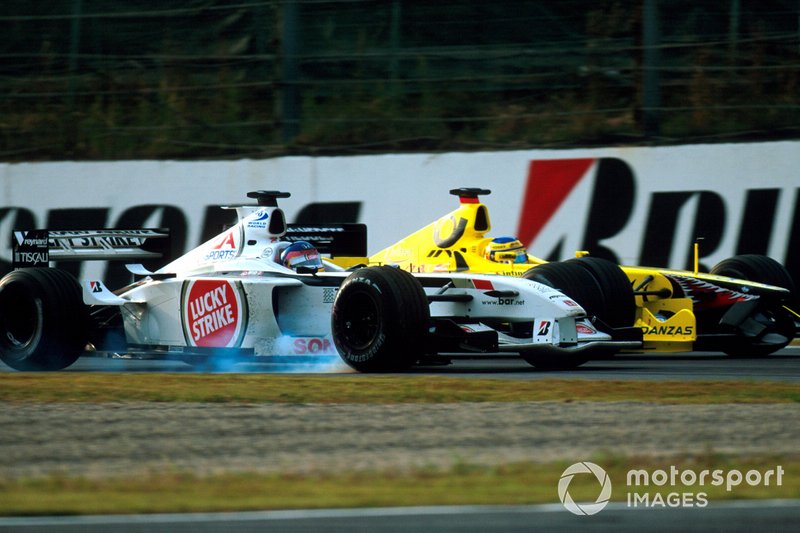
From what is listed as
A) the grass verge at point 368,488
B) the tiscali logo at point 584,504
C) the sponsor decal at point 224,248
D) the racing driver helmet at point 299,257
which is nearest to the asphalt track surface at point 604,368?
the racing driver helmet at point 299,257

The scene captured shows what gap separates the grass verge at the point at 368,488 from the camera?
564 centimetres

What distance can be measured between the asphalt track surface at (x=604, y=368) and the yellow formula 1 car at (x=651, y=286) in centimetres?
25

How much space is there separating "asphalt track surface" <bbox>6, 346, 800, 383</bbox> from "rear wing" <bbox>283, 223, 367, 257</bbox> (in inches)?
60.9

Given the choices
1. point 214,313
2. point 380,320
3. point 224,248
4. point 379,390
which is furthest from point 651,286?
point 379,390

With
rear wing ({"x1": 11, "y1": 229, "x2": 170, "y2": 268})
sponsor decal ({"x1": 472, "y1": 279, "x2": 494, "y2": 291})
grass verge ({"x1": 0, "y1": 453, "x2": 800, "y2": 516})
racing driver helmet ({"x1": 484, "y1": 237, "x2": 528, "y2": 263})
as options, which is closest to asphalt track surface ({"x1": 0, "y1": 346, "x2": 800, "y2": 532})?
grass verge ({"x1": 0, "y1": 453, "x2": 800, "y2": 516})

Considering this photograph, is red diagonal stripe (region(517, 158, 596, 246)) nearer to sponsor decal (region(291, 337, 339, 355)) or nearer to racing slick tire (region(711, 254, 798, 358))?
racing slick tire (region(711, 254, 798, 358))

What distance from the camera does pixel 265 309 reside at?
12141 millimetres

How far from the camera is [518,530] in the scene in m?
5.07

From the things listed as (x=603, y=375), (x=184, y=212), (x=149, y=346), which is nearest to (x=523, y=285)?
(x=603, y=375)

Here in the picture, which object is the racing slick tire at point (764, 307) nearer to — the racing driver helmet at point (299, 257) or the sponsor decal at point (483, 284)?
the sponsor decal at point (483, 284)

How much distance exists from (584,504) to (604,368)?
6.52m

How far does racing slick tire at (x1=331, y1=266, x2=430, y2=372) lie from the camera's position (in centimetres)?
1103

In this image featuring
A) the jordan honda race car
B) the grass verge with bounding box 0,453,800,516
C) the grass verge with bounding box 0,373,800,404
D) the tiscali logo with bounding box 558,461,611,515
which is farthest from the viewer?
the jordan honda race car

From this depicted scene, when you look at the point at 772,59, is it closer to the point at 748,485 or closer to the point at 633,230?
the point at 633,230
